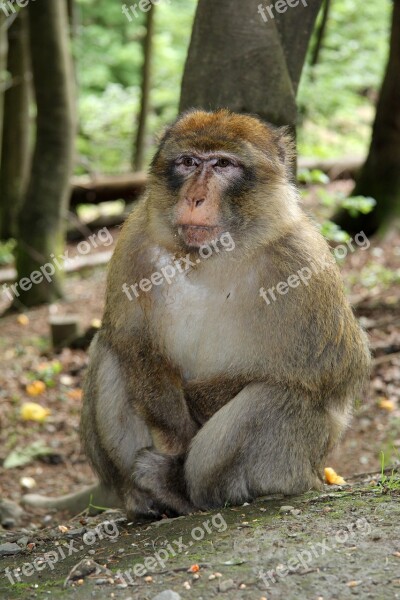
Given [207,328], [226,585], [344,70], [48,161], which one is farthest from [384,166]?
[226,585]

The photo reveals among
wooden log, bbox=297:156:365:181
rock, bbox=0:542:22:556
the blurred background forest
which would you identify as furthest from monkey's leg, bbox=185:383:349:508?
wooden log, bbox=297:156:365:181

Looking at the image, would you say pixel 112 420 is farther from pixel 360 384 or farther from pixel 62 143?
pixel 62 143

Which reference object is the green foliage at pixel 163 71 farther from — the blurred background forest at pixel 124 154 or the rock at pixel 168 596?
the rock at pixel 168 596

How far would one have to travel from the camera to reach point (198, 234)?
3.62 meters

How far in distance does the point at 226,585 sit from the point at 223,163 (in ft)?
5.77

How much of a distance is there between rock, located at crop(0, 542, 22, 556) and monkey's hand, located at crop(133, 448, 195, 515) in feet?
2.02

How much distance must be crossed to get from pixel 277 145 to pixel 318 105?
932 cm

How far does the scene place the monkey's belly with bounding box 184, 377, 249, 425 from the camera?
3.95m

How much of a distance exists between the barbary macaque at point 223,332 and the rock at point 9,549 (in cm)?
56

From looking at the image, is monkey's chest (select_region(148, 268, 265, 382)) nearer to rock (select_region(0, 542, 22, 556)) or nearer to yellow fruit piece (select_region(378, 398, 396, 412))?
rock (select_region(0, 542, 22, 556))

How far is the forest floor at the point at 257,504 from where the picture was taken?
320cm

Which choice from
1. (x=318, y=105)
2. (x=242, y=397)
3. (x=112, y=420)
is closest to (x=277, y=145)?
(x=242, y=397)

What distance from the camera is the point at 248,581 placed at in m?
3.09

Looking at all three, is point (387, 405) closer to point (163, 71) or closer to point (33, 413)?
point (33, 413)
